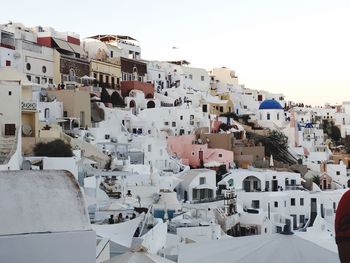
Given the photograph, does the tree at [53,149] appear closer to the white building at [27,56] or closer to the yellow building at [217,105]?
the white building at [27,56]

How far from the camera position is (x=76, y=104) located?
2552 centimetres

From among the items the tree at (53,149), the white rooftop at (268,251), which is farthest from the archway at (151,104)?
the white rooftop at (268,251)

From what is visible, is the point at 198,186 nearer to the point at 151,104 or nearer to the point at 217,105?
the point at 151,104

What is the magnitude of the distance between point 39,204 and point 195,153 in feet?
76.6

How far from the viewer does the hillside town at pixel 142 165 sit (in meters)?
5.36

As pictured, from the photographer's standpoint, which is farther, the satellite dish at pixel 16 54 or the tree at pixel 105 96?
the tree at pixel 105 96

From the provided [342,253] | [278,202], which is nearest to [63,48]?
[278,202]

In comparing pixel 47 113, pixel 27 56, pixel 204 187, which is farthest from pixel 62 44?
pixel 204 187

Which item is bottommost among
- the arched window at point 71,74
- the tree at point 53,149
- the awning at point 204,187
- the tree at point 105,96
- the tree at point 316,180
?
the tree at point 316,180

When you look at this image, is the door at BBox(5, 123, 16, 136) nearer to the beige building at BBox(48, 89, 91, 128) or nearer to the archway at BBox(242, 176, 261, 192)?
the beige building at BBox(48, 89, 91, 128)

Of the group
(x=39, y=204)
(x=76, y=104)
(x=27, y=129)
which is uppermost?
(x=76, y=104)

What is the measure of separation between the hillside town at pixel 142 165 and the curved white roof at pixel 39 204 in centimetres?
1

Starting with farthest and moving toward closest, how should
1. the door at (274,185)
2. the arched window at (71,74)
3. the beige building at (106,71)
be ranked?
the beige building at (106,71) < the arched window at (71,74) < the door at (274,185)

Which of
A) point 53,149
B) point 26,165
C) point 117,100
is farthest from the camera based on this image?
point 117,100
